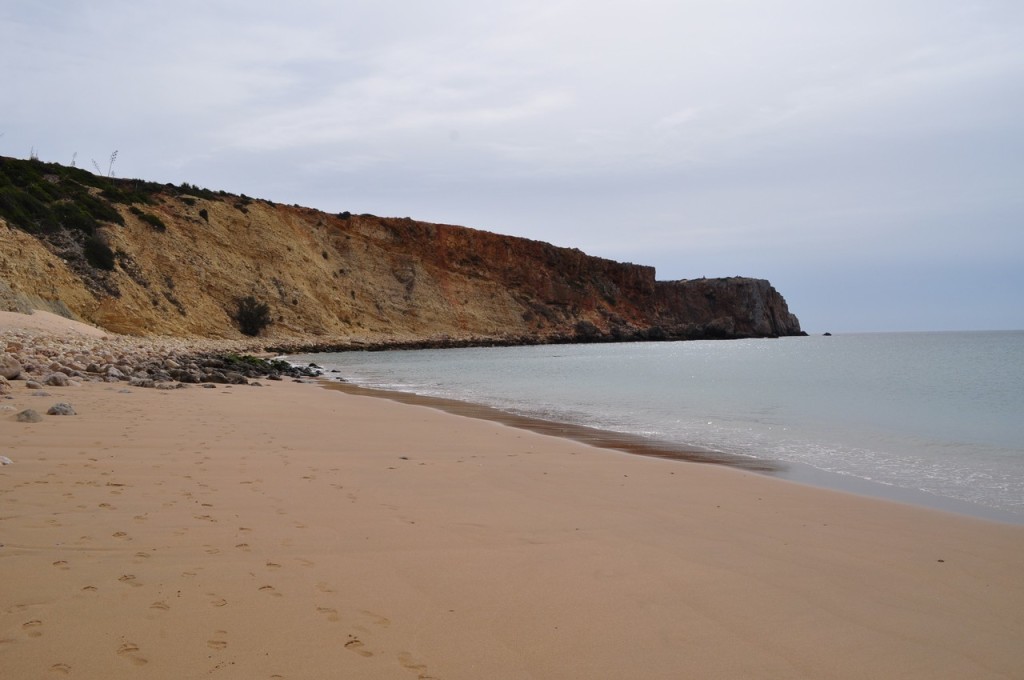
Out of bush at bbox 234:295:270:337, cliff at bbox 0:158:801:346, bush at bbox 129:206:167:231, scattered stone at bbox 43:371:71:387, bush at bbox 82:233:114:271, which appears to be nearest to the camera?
scattered stone at bbox 43:371:71:387

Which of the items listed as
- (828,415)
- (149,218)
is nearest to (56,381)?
(828,415)

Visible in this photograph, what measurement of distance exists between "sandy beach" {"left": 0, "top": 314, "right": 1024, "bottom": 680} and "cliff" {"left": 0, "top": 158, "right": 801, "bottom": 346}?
2169 centimetres

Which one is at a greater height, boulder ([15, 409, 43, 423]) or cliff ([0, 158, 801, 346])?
cliff ([0, 158, 801, 346])

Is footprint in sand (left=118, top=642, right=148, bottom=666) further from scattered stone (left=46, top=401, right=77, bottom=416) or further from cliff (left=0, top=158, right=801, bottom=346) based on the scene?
cliff (left=0, top=158, right=801, bottom=346)

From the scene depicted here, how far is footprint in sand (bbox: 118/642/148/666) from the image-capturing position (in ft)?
7.13

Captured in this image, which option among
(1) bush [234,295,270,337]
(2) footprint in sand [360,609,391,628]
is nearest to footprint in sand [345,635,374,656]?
(2) footprint in sand [360,609,391,628]

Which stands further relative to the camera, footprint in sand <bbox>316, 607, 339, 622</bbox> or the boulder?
the boulder

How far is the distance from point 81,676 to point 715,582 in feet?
8.19

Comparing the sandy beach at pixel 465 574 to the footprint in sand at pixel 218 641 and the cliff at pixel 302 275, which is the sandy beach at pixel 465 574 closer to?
the footprint in sand at pixel 218 641

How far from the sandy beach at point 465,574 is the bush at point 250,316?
3175 cm

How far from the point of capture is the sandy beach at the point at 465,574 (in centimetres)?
236

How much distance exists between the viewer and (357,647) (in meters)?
2.38

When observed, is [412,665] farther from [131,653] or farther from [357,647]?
[131,653]

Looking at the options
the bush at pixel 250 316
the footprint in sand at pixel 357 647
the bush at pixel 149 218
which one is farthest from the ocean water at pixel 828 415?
the bush at pixel 149 218
